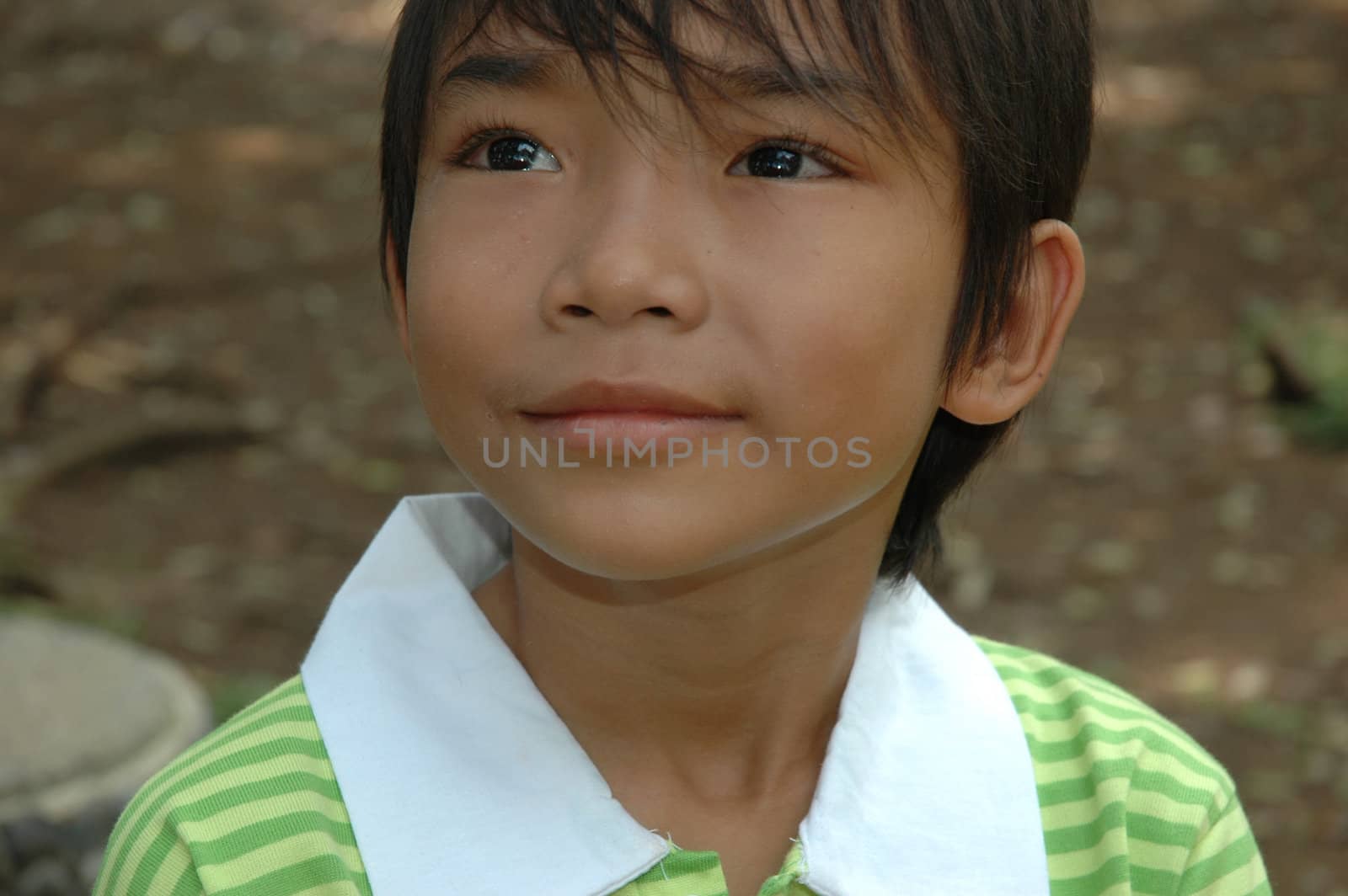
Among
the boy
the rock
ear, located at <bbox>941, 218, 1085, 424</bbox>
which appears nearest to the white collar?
the boy

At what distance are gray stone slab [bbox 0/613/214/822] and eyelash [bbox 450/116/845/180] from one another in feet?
4.82

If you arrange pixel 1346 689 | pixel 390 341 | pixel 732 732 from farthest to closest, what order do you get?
pixel 390 341 < pixel 1346 689 < pixel 732 732

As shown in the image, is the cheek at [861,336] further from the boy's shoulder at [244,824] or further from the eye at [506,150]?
the boy's shoulder at [244,824]

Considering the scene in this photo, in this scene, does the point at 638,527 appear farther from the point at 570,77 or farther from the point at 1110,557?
the point at 1110,557

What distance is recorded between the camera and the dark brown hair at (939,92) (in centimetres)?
141

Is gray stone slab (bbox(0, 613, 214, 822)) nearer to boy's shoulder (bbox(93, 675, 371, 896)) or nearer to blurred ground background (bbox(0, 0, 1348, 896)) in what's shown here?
blurred ground background (bbox(0, 0, 1348, 896))

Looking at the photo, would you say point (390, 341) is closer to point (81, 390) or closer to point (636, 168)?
point (81, 390)

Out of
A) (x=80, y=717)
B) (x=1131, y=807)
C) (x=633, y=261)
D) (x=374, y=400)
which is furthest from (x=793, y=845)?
(x=374, y=400)

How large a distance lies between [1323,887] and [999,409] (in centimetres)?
220

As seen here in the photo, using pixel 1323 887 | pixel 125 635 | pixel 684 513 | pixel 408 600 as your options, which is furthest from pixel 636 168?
pixel 125 635

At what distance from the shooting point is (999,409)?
1722mm

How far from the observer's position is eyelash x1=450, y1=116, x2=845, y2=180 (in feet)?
4.73

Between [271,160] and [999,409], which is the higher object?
[271,160]

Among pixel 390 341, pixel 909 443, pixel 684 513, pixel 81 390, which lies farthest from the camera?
pixel 390 341
